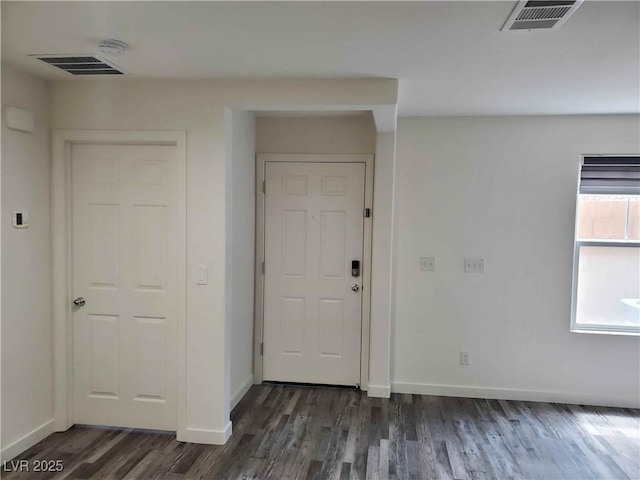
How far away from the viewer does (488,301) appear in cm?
365

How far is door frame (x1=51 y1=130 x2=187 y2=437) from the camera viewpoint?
281 cm

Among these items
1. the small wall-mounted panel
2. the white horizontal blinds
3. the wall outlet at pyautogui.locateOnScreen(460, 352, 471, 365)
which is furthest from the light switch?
the white horizontal blinds

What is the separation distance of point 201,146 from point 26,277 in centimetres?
139

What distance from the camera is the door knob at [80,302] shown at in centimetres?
296

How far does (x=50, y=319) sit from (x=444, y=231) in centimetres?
311

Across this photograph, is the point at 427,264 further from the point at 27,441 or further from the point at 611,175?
the point at 27,441

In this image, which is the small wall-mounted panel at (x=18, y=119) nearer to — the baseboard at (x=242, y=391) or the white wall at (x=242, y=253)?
the white wall at (x=242, y=253)

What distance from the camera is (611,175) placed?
352 cm

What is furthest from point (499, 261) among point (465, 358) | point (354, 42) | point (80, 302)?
point (80, 302)

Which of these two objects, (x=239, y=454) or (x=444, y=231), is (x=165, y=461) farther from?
(x=444, y=231)

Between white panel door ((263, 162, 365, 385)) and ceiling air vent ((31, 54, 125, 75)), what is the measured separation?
5.06 ft

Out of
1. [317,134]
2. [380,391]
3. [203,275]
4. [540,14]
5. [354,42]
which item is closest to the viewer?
[540,14]

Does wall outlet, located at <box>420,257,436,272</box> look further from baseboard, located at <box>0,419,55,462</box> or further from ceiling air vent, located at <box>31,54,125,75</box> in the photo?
baseboard, located at <box>0,419,55,462</box>

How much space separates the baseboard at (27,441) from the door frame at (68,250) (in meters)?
0.06
